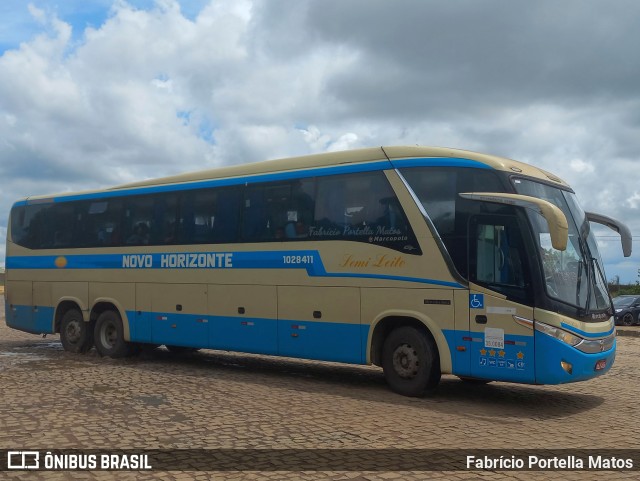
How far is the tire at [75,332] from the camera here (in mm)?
15898

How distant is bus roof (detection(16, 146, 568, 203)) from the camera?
10258 millimetres

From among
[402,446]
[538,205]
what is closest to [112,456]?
[402,446]

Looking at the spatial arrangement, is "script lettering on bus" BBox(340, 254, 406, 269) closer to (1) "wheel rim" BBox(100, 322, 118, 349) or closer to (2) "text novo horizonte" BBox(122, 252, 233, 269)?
(2) "text novo horizonte" BBox(122, 252, 233, 269)

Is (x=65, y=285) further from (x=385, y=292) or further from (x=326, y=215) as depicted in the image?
(x=385, y=292)

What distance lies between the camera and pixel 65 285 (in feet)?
53.2

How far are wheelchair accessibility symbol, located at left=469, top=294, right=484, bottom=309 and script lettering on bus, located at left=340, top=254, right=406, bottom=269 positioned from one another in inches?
48.4

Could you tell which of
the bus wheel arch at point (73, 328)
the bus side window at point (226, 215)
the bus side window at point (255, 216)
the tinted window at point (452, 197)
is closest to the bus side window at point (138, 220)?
the bus side window at point (226, 215)

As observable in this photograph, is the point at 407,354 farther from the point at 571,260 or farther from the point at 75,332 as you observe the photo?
the point at 75,332

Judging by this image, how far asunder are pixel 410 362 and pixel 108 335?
26.5 ft

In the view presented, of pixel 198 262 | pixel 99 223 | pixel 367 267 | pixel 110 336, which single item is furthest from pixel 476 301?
pixel 99 223

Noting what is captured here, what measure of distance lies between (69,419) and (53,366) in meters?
5.66

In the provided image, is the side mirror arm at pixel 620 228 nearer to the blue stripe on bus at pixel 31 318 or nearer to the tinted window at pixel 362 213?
the tinted window at pixel 362 213

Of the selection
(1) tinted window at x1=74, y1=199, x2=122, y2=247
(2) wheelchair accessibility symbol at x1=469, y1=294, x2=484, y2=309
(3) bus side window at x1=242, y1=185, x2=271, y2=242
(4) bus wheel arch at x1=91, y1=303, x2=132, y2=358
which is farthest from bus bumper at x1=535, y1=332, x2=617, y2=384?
(1) tinted window at x1=74, y1=199, x2=122, y2=247

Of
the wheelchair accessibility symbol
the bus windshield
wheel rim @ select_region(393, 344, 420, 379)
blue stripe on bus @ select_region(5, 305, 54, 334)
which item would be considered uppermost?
the bus windshield
